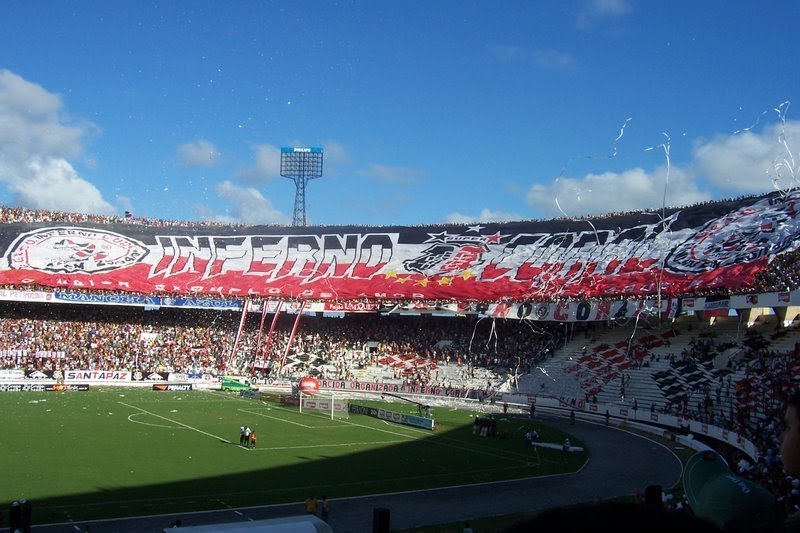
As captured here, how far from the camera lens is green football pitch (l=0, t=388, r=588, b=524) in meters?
22.0

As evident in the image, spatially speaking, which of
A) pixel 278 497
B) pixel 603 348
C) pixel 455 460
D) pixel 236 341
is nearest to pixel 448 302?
pixel 603 348

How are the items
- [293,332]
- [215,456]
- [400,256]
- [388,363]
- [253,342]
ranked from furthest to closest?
[400,256], [253,342], [293,332], [388,363], [215,456]

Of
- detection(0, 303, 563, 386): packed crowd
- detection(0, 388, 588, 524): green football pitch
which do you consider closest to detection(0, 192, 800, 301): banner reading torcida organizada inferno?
detection(0, 303, 563, 386): packed crowd

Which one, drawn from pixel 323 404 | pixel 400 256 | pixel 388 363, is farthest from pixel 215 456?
pixel 400 256

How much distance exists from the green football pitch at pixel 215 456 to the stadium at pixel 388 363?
0.18 metres

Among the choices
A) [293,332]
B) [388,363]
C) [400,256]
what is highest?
[400,256]

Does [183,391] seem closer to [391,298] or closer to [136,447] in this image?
[391,298]

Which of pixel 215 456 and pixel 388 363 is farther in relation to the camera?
pixel 388 363

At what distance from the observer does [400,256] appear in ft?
224

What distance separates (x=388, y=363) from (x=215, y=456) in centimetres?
3180

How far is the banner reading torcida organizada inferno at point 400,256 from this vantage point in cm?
5366

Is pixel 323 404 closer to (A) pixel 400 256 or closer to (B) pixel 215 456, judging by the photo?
(B) pixel 215 456

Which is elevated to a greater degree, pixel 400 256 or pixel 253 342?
pixel 400 256

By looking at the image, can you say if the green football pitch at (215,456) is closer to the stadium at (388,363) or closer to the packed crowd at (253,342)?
the stadium at (388,363)
